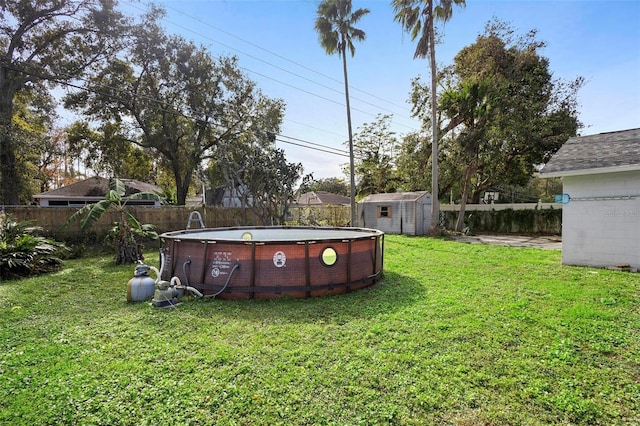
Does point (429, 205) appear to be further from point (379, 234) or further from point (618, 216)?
point (379, 234)

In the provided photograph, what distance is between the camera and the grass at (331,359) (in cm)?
234

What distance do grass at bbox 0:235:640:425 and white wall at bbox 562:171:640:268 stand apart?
2749 mm

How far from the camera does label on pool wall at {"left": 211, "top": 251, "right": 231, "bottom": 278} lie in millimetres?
5297

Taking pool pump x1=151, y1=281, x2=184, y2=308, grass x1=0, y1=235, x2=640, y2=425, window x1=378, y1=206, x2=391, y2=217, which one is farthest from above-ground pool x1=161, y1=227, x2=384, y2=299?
window x1=378, y1=206, x2=391, y2=217

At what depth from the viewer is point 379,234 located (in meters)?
6.54

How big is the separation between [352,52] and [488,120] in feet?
26.4

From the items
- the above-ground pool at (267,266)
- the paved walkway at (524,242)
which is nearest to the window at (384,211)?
the paved walkway at (524,242)

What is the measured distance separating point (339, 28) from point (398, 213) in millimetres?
10345

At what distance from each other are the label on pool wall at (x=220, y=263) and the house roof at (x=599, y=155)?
26.7 ft

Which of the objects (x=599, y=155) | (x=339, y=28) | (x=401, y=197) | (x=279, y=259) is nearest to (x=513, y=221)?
(x=401, y=197)

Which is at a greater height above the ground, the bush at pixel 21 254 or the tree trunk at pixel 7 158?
the tree trunk at pixel 7 158

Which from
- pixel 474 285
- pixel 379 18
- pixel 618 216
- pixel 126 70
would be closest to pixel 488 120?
pixel 379 18

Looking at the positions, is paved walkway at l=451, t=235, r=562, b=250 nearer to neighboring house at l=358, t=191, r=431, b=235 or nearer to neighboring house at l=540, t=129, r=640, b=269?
neighboring house at l=358, t=191, r=431, b=235

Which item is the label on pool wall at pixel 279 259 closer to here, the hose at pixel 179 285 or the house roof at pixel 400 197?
the hose at pixel 179 285
